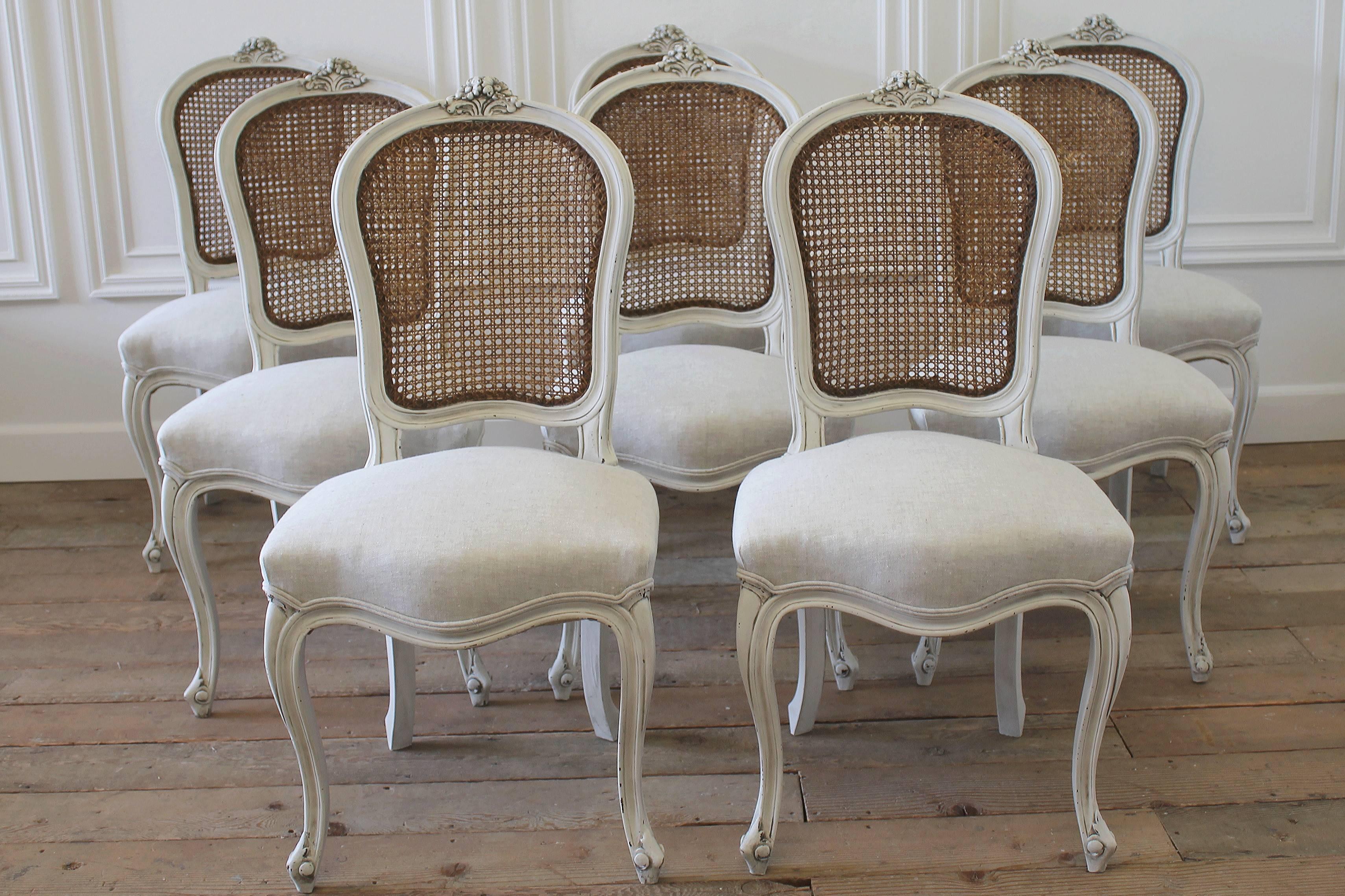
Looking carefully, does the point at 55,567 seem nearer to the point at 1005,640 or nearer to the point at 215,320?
the point at 215,320

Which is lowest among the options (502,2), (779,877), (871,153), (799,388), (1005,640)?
(779,877)

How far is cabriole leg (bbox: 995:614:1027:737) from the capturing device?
1.86 meters

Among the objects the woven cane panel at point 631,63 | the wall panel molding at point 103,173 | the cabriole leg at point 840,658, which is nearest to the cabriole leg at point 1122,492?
the cabriole leg at point 840,658

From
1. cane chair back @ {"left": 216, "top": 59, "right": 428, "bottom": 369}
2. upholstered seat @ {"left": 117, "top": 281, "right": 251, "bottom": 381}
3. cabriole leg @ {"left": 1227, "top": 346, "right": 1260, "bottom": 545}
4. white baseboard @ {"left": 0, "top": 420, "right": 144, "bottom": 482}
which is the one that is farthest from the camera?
white baseboard @ {"left": 0, "top": 420, "right": 144, "bottom": 482}

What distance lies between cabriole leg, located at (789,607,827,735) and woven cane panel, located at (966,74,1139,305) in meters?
0.85

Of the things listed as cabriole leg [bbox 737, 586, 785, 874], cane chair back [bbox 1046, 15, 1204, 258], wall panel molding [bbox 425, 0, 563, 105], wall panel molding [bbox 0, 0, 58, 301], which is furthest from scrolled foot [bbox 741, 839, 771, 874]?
wall panel molding [bbox 0, 0, 58, 301]

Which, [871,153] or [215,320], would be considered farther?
[215,320]

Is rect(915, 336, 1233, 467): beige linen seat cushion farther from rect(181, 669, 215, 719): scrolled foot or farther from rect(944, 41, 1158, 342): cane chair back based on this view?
rect(181, 669, 215, 719): scrolled foot

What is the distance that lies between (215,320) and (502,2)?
1108 mm

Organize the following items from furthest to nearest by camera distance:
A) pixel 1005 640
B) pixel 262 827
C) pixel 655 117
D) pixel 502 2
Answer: pixel 502 2
pixel 655 117
pixel 1005 640
pixel 262 827

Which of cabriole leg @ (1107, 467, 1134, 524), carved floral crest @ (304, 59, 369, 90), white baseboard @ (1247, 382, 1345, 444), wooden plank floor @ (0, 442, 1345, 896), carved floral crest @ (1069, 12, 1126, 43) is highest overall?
carved floral crest @ (1069, 12, 1126, 43)

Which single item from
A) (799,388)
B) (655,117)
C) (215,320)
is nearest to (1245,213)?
(655,117)

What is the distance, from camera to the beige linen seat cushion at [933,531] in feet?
4.76

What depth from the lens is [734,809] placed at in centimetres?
174
